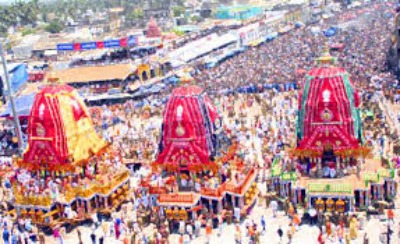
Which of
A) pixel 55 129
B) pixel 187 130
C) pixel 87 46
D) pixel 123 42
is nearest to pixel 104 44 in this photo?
pixel 123 42

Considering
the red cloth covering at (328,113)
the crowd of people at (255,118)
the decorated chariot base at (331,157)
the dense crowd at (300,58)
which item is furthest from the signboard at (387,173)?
the dense crowd at (300,58)

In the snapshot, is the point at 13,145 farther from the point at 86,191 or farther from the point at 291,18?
the point at 291,18

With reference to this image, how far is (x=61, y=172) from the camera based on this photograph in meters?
26.0

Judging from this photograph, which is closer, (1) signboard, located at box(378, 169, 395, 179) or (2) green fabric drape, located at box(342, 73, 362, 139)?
(1) signboard, located at box(378, 169, 395, 179)

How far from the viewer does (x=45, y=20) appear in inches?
5167

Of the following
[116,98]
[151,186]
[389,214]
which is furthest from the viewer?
[116,98]

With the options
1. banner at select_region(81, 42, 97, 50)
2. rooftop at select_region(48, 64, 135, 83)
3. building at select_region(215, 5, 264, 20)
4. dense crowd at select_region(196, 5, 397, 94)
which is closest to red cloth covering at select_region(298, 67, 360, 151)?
dense crowd at select_region(196, 5, 397, 94)

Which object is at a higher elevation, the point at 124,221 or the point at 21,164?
the point at 21,164

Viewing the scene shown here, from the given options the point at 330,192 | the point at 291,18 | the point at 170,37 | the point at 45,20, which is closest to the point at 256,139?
the point at 330,192

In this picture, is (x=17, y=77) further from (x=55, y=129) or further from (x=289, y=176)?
(x=289, y=176)

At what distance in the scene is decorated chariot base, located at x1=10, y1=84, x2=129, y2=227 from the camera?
25.0 m

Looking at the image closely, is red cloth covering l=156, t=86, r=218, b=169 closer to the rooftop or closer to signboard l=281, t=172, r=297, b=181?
signboard l=281, t=172, r=297, b=181

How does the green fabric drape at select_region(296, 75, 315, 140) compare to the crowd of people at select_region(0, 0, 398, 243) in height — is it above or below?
above

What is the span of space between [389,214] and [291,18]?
232 feet
